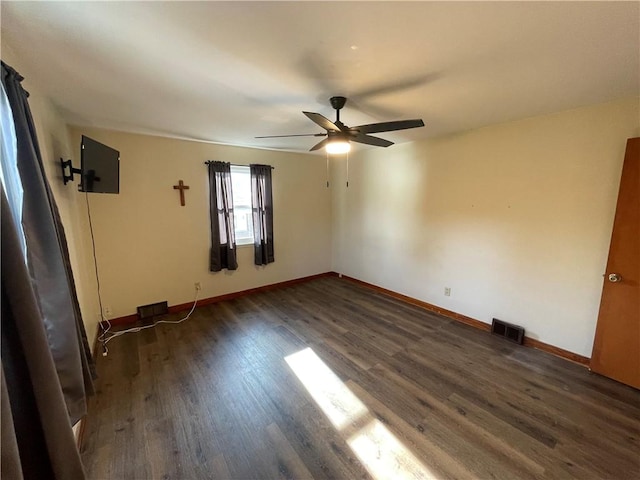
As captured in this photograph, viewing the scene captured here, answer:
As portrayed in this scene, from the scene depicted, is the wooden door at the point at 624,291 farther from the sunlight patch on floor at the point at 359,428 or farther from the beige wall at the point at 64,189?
the beige wall at the point at 64,189

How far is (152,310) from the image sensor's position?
3.33m

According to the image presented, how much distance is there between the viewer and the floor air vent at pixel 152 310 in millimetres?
3262

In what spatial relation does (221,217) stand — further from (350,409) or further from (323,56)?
(350,409)

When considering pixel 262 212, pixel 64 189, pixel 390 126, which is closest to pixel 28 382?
pixel 64 189

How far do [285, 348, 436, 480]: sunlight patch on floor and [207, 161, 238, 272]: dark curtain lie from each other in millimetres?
1947

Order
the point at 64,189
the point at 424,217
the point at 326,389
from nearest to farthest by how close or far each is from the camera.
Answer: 1. the point at 326,389
2. the point at 64,189
3. the point at 424,217

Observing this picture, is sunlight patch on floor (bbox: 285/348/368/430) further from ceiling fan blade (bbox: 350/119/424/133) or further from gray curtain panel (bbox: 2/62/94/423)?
ceiling fan blade (bbox: 350/119/424/133)

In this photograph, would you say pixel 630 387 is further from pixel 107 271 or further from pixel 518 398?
pixel 107 271

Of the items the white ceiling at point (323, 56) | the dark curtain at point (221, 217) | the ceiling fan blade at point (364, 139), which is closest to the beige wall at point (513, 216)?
the white ceiling at point (323, 56)

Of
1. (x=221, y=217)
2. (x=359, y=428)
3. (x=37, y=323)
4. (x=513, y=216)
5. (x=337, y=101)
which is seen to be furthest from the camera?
(x=221, y=217)

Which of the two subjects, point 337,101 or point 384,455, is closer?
point 384,455

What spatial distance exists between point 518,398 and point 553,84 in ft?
7.56

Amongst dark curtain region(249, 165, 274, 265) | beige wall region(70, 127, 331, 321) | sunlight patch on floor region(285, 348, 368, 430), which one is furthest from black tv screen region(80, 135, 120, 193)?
sunlight patch on floor region(285, 348, 368, 430)

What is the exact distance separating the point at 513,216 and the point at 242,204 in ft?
11.3
